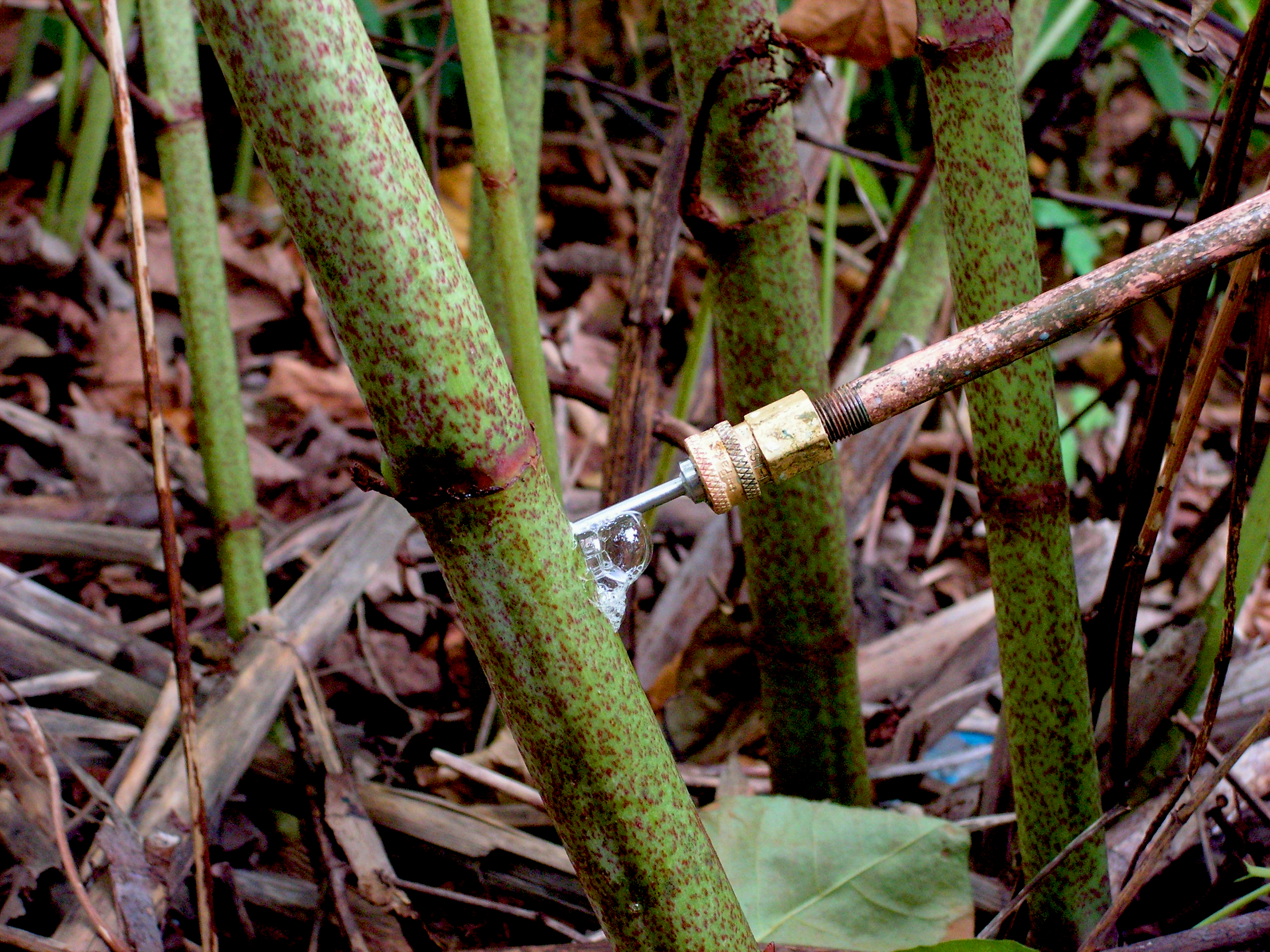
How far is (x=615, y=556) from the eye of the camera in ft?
1.57

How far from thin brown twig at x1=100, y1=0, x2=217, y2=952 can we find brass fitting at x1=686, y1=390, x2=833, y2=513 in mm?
290

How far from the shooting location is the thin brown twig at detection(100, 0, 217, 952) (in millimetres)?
481

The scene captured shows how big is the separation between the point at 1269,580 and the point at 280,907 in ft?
4.50

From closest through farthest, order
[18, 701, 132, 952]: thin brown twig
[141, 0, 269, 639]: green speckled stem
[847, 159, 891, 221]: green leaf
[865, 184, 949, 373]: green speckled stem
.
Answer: [18, 701, 132, 952]: thin brown twig, [141, 0, 269, 639]: green speckled stem, [865, 184, 949, 373]: green speckled stem, [847, 159, 891, 221]: green leaf

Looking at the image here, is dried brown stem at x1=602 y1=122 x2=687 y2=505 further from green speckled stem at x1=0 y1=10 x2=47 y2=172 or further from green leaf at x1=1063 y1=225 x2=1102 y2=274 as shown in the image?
green speckled stem at x1=0 y1=10 x2=47 y2=172

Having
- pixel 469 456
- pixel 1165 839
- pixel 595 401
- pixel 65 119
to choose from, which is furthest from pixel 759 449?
pixel 65 119

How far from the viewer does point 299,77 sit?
31cm

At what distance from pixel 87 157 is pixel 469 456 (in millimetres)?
1396

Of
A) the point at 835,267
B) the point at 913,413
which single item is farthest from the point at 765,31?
the point at 835,267

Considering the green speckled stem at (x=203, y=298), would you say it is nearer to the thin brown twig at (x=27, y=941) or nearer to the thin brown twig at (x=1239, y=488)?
the thin brown twig at (x=27, y=941)

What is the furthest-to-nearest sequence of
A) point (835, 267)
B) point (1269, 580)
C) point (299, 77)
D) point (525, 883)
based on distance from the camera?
point (835, 267)
point (1269, 580)
point (525, 883)
point (299, 77)

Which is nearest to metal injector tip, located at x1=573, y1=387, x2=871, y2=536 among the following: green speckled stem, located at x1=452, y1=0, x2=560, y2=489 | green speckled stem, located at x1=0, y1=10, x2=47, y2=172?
green speckled stem, located at x1=452, y1=0, x2=560, y2=489

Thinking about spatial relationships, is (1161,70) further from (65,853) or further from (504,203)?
(65,853)

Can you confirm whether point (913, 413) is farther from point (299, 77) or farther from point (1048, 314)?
point (299, 77)
